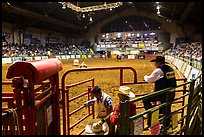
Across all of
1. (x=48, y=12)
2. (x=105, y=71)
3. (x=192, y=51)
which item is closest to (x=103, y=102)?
(x=105, y=71)

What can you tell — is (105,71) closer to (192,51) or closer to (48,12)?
(192,51)

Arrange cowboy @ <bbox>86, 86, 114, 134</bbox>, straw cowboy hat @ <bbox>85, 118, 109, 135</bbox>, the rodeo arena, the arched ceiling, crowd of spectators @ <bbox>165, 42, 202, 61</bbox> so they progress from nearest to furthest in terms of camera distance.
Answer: the rodeo arena, straw cowboy hat @ <bbox>85, 118, 109, 135</bbox>, cowboy @ <bbox>86, 86, 114, 134</bbox>, crowd of spectators @ <bbox>165, 42, 202, 61</bbox>, the arched ceiling

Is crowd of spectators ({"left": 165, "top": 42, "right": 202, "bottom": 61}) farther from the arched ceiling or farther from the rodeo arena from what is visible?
the arched ceiling

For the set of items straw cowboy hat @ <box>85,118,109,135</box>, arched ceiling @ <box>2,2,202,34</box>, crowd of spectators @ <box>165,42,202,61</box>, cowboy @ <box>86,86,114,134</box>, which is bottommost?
straw cowboy hat @ <box>85,118,109,135</box>

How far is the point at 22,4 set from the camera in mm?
27125

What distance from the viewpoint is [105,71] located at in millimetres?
15398

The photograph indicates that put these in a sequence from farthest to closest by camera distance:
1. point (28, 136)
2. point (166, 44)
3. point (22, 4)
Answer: point (166, 44) < point (22, 4) < point (28, 136)

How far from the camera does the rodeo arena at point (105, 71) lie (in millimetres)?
2393

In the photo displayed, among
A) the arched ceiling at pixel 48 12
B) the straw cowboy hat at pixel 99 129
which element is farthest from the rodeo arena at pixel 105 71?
the arched ceiling at pixel 48 12

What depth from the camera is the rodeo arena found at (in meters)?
2.39

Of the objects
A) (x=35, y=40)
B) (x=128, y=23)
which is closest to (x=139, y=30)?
(x=128, y=23)

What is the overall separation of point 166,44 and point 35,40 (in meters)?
28.2

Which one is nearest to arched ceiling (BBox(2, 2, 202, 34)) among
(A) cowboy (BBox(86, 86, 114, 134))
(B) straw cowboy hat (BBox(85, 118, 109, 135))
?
(A) cowboy (BBox(86, 86, 114, 134))

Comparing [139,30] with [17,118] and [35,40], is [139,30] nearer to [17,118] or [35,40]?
[35,40]
